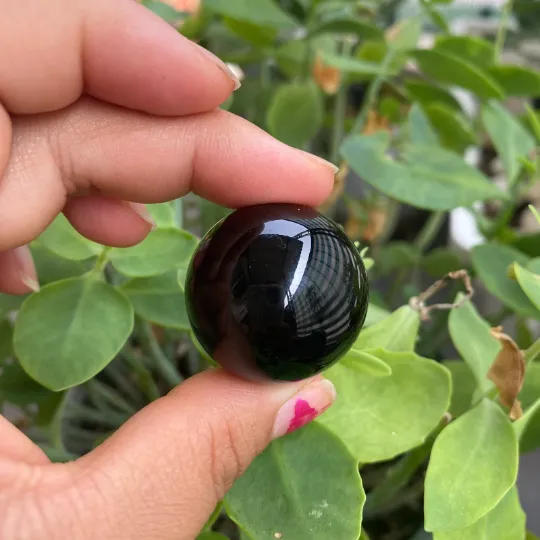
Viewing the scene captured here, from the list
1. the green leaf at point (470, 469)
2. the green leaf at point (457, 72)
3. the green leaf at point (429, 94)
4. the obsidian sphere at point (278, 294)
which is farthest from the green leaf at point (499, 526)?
the green leaf at point (429, 94)

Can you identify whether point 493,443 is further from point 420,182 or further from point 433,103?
point 433,103

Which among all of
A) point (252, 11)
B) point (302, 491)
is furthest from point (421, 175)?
point (302, 491)

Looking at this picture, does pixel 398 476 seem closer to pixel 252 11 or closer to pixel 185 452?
pixel 185 452

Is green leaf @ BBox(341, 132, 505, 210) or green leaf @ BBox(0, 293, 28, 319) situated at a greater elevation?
green leaf @ BBox(341, 132, 505, 210)

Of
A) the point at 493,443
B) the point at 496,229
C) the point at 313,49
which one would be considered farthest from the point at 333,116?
the point at 493,443

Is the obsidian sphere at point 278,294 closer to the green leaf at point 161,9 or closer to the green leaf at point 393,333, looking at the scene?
the green leaf at point 393,333

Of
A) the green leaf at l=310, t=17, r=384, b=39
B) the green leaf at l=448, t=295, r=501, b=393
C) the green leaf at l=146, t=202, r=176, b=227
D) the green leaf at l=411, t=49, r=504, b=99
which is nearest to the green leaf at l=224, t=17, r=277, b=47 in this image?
the green leaf at l=310, t=17, r=384, b=39

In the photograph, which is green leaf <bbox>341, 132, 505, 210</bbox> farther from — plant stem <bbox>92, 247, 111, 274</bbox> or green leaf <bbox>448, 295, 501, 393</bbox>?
plant stem <bbox>92, 247, 111, 274</bbox>
